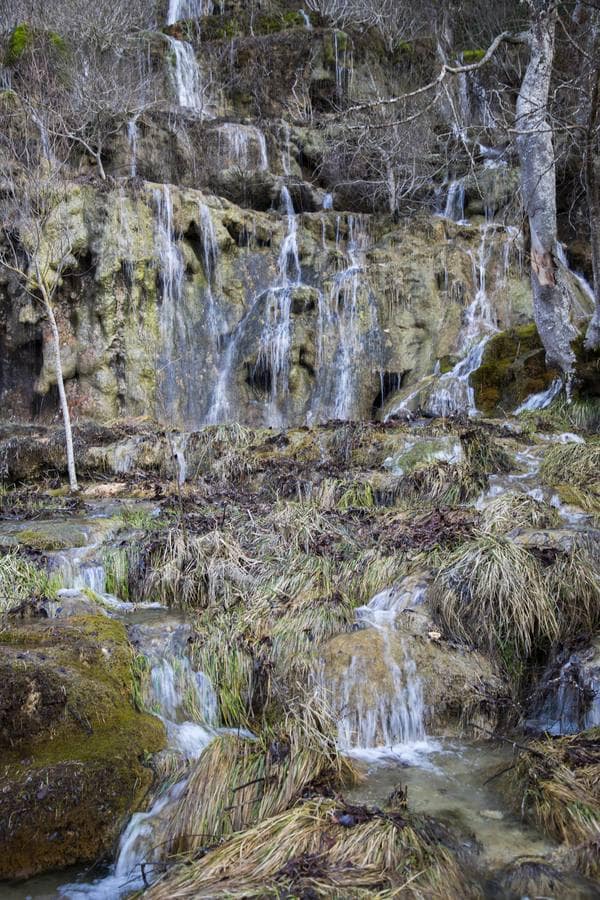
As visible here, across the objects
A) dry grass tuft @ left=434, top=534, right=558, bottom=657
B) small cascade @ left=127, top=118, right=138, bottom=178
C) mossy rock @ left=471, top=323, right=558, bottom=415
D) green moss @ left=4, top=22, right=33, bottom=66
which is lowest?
dry grass tuft @ left=434, top=534, right=558, bottom=657

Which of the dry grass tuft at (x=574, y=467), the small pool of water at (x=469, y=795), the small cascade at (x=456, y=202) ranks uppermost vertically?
the small cascade at (x=456, y=202)

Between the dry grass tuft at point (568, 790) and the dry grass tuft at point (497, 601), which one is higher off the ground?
the dry grass tuft at point (497, 601)

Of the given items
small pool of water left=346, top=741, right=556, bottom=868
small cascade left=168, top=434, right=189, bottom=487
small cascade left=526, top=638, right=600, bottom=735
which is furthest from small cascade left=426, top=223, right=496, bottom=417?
small pool of water left=346, top=741, right=556, bottom=868

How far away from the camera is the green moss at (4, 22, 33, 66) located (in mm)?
20453

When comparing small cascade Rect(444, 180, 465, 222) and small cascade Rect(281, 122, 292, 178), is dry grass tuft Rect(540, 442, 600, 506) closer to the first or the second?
small cascade Rect(444, 180, 465, 222)

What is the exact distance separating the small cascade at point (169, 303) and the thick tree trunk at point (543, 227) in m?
8.23

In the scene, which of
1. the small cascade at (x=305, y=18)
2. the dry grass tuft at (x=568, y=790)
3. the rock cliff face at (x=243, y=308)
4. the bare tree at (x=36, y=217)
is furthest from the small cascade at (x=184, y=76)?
the dry grass tuft at (x=568, y=790)

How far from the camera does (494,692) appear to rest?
479 cm

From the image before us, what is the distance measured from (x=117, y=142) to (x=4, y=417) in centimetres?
881

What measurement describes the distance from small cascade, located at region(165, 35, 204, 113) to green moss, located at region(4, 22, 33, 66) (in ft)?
15.9

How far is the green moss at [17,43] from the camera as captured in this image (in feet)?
67.1

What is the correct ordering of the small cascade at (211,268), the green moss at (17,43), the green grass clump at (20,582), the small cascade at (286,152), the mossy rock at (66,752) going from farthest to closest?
the small cascade at (286,152) < the green moss at (17,43) < the small cascade at (211,268) < the green grass clump at (20,582) < the mossy rock at (66,752)

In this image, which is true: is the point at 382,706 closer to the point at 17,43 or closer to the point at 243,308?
the point at 243,308

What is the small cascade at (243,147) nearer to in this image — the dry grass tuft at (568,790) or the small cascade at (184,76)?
the small cascade at (184,76)
